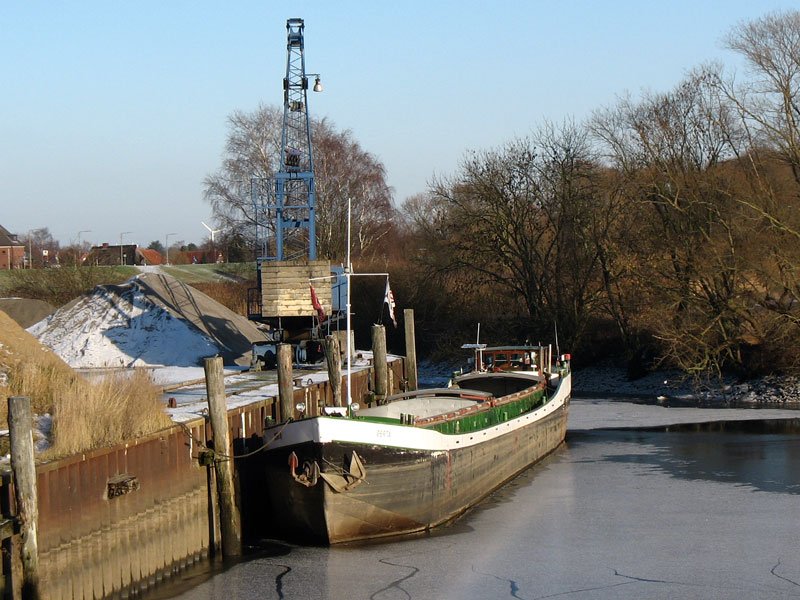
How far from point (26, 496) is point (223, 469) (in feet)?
15.7

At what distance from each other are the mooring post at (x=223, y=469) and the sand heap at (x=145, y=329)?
67.2 ft

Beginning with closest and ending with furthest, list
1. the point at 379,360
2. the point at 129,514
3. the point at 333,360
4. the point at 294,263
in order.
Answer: the point at 129,514 < the point at 333,360 < the point at 379,360 < the point at 294,263

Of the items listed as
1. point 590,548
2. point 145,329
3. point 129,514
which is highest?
point 145,329

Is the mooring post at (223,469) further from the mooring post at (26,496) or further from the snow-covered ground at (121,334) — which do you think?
the snow-covered ground at (121,334)

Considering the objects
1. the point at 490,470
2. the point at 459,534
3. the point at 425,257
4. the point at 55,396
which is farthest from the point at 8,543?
the point at 425,257

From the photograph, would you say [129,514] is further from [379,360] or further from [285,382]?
[379,360]

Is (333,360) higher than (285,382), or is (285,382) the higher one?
(333,360)

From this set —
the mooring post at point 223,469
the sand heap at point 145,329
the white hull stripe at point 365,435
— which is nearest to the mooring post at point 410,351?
the white hull stripe at point 365,435

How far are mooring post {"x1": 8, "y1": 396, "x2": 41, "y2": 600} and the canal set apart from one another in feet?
8.85

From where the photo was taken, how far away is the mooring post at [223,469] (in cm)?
1595

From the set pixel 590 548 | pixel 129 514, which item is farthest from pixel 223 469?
pixel 590 548

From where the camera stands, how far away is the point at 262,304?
35250 millimetres

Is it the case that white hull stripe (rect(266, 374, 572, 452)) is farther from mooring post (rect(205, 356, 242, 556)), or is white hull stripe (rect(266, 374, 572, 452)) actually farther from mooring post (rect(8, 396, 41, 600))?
mooring post (rect(8, 396, 41, 600))

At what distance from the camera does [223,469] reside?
16.1 meters
